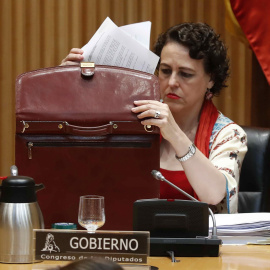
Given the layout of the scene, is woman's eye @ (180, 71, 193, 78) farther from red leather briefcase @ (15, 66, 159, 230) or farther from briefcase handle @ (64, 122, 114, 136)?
briefcase handle @ (64, 122, 114, 136)

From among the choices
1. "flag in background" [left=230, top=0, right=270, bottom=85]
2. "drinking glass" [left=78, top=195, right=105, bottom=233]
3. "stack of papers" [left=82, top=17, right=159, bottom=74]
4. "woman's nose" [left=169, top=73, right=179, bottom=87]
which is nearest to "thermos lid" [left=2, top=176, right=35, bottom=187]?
"drinking glass" [left=78, top=195, right=105, bottom=233]

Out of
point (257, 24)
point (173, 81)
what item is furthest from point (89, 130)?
point (257, 24)

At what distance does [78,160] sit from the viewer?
1.90 meters

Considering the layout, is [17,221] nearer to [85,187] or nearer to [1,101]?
[85,187]

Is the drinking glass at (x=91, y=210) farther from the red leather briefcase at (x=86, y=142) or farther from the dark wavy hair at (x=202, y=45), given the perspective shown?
the dark wavy hair at (x=202, y=45)

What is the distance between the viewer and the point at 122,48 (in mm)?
1999

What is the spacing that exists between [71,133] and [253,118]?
1.59m

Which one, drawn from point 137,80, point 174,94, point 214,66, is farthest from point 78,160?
point 214,66

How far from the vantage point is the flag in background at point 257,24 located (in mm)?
2869

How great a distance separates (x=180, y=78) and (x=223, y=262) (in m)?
1.08

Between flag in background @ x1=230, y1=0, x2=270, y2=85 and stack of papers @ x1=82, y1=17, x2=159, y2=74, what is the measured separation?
3.31ft

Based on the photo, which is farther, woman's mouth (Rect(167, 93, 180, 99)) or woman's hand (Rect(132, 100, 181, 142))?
woman's mouth (Rect(167, 93, 180, 99))

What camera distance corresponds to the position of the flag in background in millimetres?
2869

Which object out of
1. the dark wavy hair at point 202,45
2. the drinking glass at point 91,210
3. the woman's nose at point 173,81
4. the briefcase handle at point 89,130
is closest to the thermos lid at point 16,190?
the drinking glass at point 91,210
